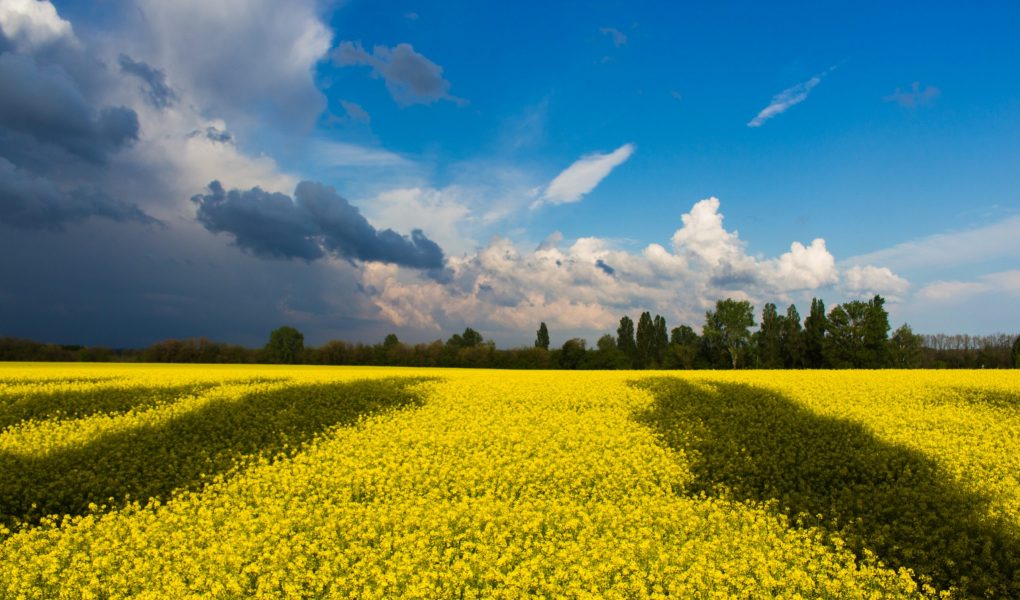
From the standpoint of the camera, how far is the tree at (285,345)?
315 feet

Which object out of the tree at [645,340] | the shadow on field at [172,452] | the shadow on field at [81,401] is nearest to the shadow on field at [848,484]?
the shadow on field at [172,452]

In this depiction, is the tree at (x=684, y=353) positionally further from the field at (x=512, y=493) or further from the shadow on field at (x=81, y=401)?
the shadow on field at (x=81, y=401)

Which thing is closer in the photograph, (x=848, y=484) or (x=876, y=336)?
(x=848, y=484)

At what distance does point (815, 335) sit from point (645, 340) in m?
32.2

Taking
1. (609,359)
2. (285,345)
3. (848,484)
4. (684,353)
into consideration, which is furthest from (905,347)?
(285,345)

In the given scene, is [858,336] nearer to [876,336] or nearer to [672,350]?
[876,336]

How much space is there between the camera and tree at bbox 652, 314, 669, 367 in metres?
116

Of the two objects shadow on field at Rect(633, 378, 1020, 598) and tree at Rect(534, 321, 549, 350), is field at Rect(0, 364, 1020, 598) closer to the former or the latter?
shadow on field at Rect(633, 378, 1020, 598)

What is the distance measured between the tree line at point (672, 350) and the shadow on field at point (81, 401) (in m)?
60.0

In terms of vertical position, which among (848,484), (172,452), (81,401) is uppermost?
(81,401)

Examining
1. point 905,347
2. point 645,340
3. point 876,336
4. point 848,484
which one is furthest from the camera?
point 645,340

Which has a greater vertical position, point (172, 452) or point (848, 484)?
point (172, 452)

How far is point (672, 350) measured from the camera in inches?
4232

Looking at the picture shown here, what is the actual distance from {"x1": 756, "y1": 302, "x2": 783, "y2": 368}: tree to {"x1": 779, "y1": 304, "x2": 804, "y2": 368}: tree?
66 cm
